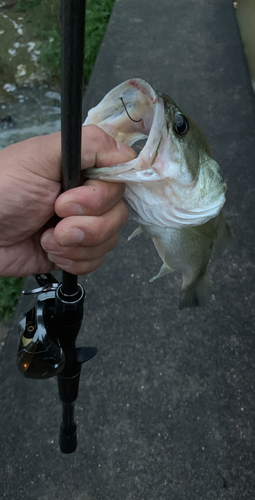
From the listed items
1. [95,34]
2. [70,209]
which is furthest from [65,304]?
[95,34]

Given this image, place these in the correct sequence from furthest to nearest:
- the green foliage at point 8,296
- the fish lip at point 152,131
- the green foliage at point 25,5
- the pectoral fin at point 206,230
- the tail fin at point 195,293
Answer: the green foliage at point 8,296 < the tail fin at point 195,293 < the pectoral fin at point 206,230 < the fish lip at point 152,131 < the green foliage at point 25,5

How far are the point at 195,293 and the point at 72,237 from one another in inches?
31.9

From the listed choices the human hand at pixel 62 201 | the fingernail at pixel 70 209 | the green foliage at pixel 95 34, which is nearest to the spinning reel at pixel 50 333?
the human hand at pixel 62 201

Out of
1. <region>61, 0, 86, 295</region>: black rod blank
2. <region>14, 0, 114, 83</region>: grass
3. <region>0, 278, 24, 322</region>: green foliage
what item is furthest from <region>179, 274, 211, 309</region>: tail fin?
<region>0, 278, 24, 322</region>: green foliage

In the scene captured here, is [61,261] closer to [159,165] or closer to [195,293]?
[159,165]

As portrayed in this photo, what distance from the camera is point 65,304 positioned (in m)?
1.04

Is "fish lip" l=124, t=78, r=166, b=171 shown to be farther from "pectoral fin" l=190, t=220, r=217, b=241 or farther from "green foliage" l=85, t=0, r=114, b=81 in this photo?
"green foliage" l=85, t=0, r=114, b=81

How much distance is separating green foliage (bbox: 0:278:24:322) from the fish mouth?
1668 mm

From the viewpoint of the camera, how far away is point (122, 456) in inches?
75.2

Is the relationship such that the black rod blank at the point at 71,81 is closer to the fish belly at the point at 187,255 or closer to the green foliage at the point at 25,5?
the green foliage at the point at 25,5

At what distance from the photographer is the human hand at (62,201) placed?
37.0 inches

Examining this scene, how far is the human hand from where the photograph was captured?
0.94m

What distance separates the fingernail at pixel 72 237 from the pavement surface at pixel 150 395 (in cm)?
134

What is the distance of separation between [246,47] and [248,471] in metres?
4.10
